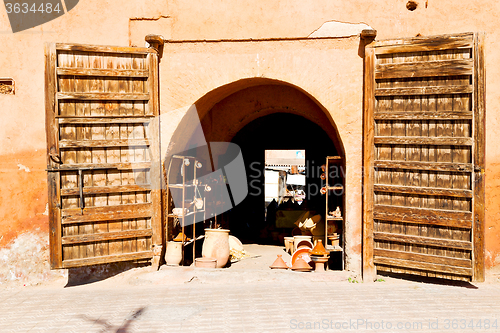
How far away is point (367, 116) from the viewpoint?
507cm

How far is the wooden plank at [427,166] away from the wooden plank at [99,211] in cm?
320

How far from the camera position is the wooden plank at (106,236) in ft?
16.1

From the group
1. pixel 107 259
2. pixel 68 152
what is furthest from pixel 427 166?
→ pixel 68 152

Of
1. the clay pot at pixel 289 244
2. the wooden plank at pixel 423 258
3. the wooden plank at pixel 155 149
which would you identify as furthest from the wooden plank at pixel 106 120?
the clay pot at pixel 289 244

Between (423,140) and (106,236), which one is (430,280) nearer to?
(423,140)

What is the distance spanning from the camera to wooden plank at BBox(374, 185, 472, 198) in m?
4.68

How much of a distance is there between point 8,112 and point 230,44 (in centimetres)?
322

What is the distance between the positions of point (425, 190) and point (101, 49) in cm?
455

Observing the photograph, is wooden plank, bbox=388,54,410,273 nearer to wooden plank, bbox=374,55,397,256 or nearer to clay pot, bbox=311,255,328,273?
wooden plank, bbox=374,55,397,256

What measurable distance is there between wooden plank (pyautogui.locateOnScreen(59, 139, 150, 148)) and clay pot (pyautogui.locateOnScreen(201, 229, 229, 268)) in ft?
5.85

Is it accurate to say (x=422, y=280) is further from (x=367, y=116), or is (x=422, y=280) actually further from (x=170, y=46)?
(x=170, y=46)

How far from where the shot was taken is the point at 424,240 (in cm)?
485

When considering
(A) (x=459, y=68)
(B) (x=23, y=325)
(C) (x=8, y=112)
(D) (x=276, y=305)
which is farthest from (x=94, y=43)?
(A) (x=459, y=68)

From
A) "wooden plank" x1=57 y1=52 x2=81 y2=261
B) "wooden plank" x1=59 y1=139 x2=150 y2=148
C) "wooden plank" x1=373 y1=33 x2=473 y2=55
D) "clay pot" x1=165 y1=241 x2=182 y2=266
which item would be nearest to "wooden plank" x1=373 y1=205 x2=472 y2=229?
"wooden plank" x1=373 y1=33 x2=473 y2=55
